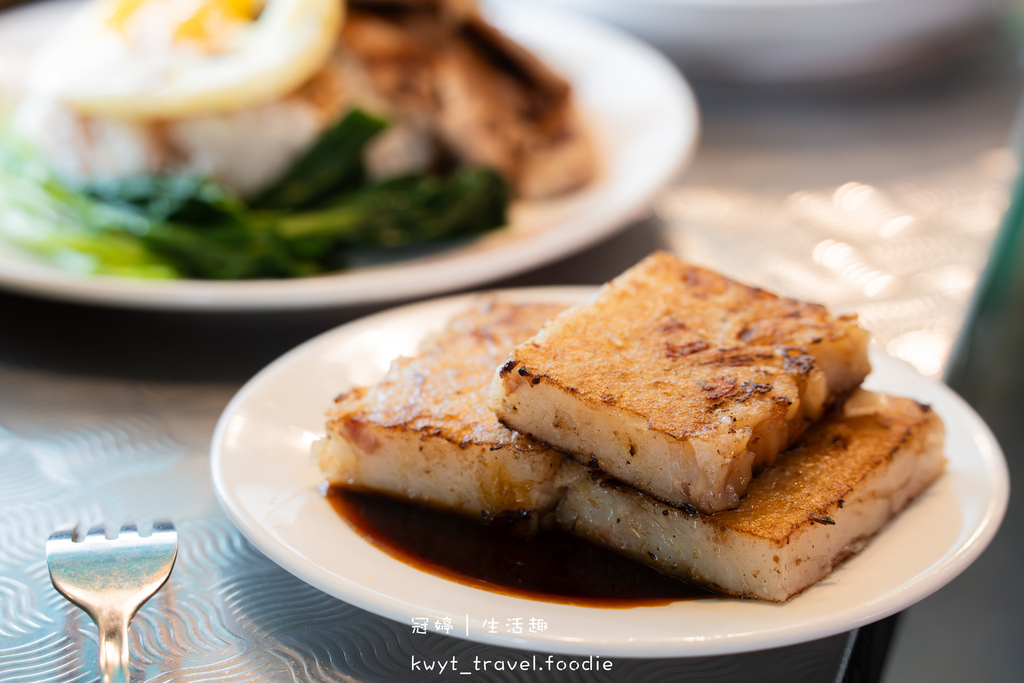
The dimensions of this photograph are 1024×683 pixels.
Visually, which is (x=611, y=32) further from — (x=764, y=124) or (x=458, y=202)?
(x=458, y=202)

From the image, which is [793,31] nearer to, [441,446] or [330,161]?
[330,161]

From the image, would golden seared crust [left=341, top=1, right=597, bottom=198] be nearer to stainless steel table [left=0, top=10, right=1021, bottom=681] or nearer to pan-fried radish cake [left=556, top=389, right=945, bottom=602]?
stainless steel table [left=0, top=10, right=1021, bottom=681]

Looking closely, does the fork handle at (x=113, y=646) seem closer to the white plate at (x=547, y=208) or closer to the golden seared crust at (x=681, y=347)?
the golden seared crust at (x=681, y=347)

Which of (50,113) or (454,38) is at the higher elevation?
(454,38)

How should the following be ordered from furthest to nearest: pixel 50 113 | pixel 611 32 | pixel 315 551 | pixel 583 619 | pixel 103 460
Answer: pixel 611 32 < pixel 50 113 < pixel 103 460 < pixel 315 551 < pixel 583 619

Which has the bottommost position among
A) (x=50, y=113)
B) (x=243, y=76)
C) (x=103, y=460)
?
(x=103, y=460)

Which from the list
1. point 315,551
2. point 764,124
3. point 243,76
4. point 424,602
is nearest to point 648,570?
point 424,602

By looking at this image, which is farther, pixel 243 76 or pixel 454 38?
pixel 454 38

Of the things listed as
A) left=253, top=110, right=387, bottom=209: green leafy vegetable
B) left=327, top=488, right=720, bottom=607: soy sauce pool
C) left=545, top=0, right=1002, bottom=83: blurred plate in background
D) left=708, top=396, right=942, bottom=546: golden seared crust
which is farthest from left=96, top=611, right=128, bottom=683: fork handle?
left=545, top=0, right=1002, bottom=83: blurred plate in background
